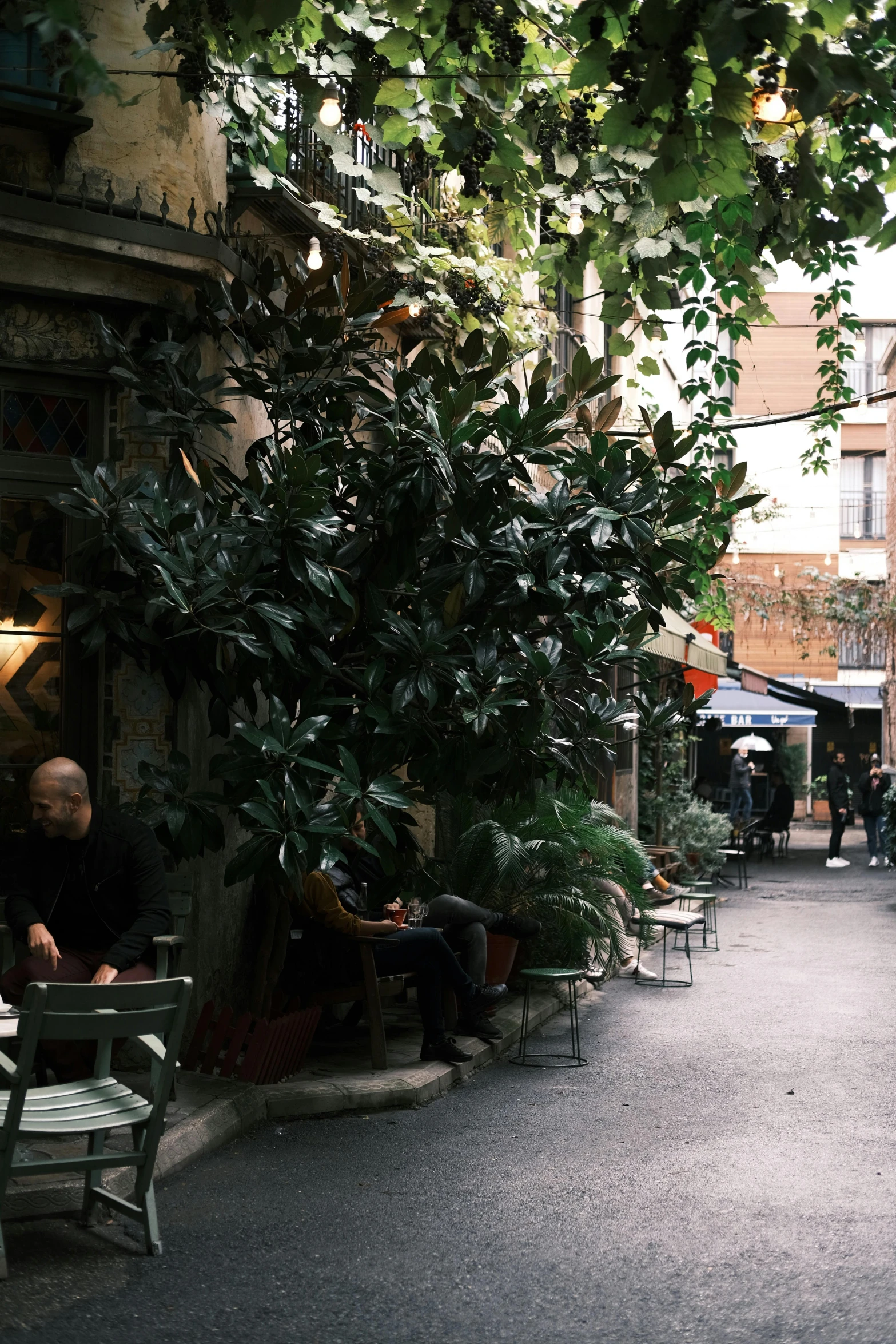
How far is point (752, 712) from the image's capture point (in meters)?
Answer: 24.2

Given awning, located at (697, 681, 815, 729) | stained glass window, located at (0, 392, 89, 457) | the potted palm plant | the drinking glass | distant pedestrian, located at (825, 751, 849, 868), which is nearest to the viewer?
stained glass window, located at (0, 392, 89, 457)

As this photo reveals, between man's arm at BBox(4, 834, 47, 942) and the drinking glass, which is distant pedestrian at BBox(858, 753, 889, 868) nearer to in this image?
the drinking glass

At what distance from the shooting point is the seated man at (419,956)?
8055 millimetres

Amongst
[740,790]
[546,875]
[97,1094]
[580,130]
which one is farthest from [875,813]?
[97,1094]

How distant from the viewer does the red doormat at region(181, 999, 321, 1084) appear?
7.39 meters

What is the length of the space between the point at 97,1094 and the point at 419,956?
3.41 m

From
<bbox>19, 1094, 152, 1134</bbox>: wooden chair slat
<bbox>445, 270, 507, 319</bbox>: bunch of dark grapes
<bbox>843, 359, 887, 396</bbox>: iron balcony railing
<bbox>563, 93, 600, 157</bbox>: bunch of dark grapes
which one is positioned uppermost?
<bbox>843, 359, 887, 396</bbox>: iron balcony railing

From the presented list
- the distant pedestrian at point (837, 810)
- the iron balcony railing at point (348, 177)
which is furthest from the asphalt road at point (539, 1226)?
the distant pedestrian at point (837, 810)

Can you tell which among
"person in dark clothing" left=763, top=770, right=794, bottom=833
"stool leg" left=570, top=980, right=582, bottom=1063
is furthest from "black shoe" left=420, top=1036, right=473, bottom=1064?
"person in dark clothing" left=763, top=770, right=794, bottom=833

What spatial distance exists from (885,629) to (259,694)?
26687mm

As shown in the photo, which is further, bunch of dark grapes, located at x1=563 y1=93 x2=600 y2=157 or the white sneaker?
the white sneaker

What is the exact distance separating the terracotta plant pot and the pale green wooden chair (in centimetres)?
459

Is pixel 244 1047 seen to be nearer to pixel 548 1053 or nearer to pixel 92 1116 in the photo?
pixel 548 1053

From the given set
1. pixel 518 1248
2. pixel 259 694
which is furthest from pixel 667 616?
pixel 518 1248
